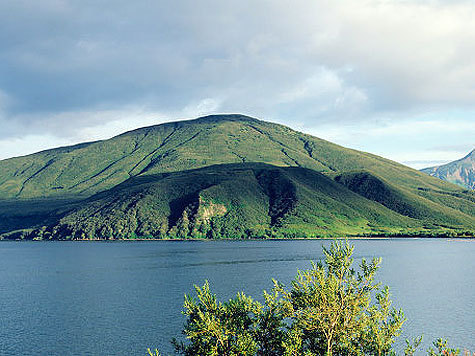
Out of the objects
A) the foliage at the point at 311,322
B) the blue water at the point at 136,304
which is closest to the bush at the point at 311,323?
the foliage at the point at 311,322

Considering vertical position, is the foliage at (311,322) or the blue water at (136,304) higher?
the foliage at (311,322)

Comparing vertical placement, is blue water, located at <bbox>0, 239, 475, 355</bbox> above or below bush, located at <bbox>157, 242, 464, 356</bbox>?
below

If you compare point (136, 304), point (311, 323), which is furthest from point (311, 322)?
point (136, 304)

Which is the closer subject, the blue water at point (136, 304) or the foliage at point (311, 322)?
the foliage at point (311, 322)

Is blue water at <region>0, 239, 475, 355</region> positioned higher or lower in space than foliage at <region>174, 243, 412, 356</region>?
lower

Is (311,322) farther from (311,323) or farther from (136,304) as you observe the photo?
(136,304)

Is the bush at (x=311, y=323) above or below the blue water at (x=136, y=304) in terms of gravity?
above

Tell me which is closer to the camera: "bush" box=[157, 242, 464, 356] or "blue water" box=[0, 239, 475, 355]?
"bush" box=[157, 242, 464, 356]

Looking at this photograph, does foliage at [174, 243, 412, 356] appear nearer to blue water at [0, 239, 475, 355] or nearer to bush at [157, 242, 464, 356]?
bush at [157, 242, 464, 356]

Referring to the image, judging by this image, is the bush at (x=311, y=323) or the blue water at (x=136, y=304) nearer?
the bush at (x=311, y=323)

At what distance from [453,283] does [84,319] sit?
406 ft

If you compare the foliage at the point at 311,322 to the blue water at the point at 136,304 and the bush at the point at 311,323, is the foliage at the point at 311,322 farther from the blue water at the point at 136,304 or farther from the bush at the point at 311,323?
the blue water at the point at 136,304

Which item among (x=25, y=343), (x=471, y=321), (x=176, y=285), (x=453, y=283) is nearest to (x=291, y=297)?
(x=25, y=343)

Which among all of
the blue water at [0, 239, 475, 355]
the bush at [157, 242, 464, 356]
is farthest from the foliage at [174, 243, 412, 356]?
the blue water at [0, 239, 475, 355]
